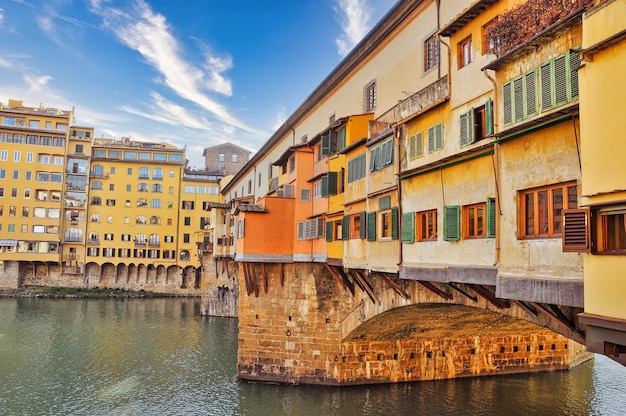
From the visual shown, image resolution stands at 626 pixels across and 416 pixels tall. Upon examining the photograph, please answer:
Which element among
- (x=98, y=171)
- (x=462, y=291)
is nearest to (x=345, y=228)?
(x=462, y=291)

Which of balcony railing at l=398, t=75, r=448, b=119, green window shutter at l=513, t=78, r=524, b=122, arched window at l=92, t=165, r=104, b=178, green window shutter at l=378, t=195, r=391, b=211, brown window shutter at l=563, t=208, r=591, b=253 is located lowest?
brown window shutter at l=563, t=208, r=591, b=253

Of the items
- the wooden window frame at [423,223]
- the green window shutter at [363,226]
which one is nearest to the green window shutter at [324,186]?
the green window shutter at [363,226]

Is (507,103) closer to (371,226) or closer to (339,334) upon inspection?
(371,226)

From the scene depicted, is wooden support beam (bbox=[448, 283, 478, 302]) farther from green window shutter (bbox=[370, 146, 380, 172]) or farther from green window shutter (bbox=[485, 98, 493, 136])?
green window shutter (bbox=[370, 146, 380, 172])

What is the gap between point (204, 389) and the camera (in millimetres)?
22938

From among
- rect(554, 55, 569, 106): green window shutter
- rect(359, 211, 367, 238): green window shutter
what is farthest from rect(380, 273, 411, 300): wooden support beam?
rect(554, 55, 569, 106): green window shutter

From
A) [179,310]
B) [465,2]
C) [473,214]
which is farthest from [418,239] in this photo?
[179,310]

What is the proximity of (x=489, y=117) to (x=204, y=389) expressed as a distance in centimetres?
1883

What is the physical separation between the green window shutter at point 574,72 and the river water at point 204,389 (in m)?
15.4

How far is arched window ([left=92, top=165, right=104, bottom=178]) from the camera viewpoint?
214ft

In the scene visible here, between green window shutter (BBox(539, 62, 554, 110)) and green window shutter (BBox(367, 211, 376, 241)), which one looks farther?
green window shutter (BBox(367, 211, 376, 241))

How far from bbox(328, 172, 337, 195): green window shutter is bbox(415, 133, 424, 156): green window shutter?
7.70m

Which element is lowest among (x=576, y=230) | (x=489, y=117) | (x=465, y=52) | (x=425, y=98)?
(x=576, y=230)

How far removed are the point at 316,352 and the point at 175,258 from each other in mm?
48590
